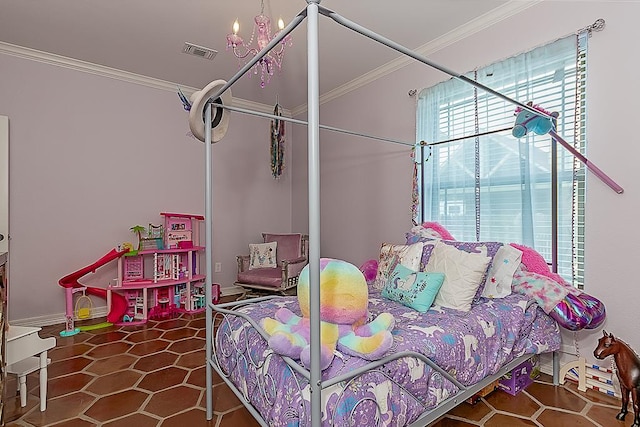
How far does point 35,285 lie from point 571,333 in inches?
183

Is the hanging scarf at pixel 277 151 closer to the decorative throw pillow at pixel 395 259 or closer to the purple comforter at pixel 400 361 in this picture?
the decorative throw pillow at pixel 395 259

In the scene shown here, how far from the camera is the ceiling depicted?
100 inches

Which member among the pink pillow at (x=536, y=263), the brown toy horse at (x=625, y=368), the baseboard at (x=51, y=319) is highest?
the pink pillow at (x=536, y=263)

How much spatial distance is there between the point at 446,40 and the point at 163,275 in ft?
12.1

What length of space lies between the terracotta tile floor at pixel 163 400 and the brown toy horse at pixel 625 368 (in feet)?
0.37

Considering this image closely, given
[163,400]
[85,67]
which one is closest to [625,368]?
[163,400]

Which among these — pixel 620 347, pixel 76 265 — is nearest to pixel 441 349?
pixel 620 347

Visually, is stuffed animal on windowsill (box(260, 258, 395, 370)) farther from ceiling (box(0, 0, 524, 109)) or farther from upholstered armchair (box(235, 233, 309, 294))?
upholstered armchair (box(235, 233, 309, 294))

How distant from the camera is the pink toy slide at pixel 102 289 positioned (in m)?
3.32

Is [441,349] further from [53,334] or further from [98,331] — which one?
[53,334]

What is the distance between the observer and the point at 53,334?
10.4 ft

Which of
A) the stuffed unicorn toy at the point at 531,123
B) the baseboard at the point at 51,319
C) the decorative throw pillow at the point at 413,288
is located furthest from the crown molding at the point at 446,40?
the baseboard at the point at 51,319

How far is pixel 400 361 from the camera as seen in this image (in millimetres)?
1396

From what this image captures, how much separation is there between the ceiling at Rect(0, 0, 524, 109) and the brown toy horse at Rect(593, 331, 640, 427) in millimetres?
2336
